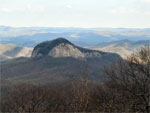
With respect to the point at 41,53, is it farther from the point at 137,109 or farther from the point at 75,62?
the point at 137,109

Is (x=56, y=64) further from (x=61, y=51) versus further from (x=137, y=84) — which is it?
(x=137, y=84)

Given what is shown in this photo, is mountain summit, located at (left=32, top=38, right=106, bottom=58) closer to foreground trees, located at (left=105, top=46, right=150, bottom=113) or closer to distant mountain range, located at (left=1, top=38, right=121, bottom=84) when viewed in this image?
distant mountain range, located at (left=1, top=38, right=121, bottom=84)

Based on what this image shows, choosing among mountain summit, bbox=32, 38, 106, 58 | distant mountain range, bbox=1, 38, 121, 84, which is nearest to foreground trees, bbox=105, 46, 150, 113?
distant mountain range, bbox=1, 38, 121, 84

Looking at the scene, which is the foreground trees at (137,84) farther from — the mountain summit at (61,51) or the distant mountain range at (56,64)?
the mountain summit at (61,51)

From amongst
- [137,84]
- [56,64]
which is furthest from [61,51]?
[137,84]

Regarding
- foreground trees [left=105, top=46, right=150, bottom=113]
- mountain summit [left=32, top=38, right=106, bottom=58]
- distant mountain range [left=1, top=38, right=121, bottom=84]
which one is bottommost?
distant mountain range [left=1, top=38, right=121, bottom=84]

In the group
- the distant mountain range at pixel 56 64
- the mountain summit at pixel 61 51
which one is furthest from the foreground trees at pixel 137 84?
the mountain summit at pixel 61 51

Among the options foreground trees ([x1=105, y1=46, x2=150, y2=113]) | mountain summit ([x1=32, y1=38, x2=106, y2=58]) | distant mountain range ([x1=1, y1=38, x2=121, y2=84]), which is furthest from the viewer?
mountain summit ([x1=32, y1=38, x2=106, y2=58])

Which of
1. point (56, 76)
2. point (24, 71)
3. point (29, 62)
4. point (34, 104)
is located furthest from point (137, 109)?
point (29, 62)
